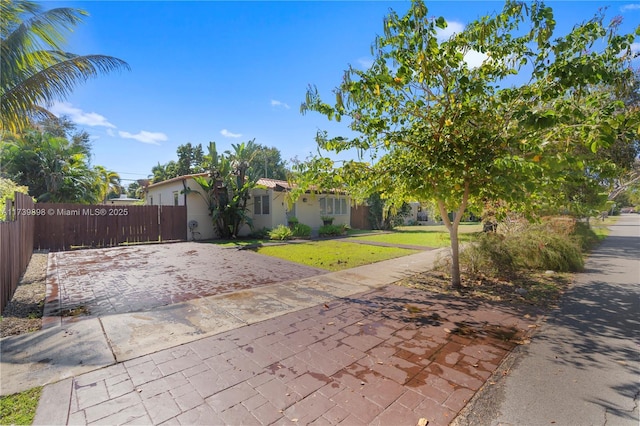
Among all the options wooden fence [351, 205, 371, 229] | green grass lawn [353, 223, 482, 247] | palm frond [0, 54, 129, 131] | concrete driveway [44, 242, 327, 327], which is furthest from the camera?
wooden fence [351, 205, 371, 229]

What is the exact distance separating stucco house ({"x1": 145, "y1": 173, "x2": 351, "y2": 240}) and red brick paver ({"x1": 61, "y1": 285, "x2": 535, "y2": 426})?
408 inches

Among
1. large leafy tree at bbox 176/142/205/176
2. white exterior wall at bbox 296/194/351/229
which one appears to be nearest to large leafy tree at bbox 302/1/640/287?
white exterior wall at bbox 296/194/351/229

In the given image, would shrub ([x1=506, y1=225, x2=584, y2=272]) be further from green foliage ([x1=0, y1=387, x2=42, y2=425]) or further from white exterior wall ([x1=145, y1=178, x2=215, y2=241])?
white exterior wall ([x1=145, y1=178, x2=215, y2=241])

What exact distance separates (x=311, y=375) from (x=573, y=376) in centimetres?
281

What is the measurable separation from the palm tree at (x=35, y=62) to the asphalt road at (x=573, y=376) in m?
9.25

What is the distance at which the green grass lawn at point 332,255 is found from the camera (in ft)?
31.0

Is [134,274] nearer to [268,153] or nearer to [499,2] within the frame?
[499,2]

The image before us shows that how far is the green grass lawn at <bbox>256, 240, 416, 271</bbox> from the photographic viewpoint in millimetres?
9445

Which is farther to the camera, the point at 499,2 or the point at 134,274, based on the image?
the point at 134,274

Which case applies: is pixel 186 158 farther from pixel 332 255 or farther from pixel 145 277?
pixel 145 277

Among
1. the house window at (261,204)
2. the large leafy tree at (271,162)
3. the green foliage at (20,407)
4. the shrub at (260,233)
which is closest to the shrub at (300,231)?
the shrub at (260,233)

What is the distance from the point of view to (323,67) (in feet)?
23.5

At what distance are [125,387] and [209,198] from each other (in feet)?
47.5

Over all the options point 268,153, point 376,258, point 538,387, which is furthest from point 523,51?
point 268,153
